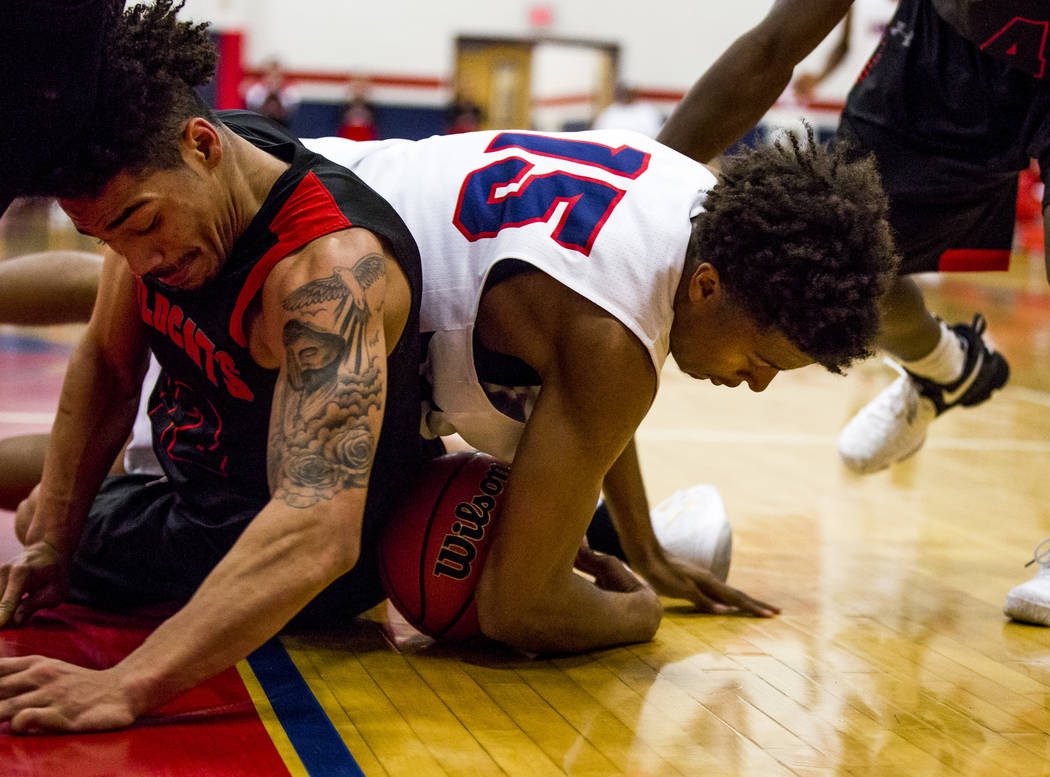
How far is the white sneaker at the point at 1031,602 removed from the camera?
2.71 metres

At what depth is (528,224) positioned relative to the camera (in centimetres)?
208

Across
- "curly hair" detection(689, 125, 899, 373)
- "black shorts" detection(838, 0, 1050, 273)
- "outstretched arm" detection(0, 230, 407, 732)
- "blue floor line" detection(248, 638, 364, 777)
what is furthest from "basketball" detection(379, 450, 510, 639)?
"black shorts" detection(838, 0, 1050, 273)

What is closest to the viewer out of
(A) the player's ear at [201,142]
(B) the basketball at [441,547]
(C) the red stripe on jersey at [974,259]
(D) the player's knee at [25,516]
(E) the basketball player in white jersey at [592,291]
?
(A) the player's ear at [201,142]

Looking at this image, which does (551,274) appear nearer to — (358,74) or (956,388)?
(956,388)

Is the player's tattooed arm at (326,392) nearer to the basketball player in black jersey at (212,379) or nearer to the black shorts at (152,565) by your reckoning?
the basketball player in black jersey at (212,379)

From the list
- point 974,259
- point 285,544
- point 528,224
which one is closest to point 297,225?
point 528,224

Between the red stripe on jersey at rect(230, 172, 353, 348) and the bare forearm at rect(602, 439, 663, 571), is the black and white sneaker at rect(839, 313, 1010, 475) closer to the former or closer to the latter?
the bare forearm at rect(602, 439, 663, 571)

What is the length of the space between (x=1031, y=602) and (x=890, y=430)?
94 centimetres

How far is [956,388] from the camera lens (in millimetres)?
3605

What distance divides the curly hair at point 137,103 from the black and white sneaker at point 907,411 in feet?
7.77

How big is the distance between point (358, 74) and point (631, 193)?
45.6 feet

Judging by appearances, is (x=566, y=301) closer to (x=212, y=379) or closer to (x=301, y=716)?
(x=212, y=379)

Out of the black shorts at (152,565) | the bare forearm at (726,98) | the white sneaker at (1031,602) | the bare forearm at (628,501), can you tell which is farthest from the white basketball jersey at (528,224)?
the white sneaker at (1031,602)

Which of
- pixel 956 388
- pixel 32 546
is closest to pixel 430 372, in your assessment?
pixel 32 546
